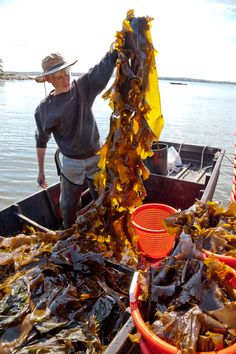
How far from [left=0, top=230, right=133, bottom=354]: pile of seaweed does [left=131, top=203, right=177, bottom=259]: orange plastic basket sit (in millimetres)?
667

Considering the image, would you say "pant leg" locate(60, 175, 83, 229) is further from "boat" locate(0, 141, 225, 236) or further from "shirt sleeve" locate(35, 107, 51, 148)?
"shirt sleeve" locate(35, 107, 51, 148)

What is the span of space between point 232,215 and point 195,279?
1082mm

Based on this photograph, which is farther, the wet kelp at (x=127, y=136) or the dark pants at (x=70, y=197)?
the dark pants at (x=70, y=197)

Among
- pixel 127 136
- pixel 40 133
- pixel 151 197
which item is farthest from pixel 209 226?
pixel 151 197

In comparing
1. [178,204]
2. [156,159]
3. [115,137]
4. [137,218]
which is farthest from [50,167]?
[115,137]

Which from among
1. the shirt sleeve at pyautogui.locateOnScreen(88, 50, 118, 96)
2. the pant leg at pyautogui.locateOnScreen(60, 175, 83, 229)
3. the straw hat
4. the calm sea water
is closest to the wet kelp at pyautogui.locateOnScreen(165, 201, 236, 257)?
the shirt sleeve at pyautogui.locateOnScreen(88, 50, 118, 96)

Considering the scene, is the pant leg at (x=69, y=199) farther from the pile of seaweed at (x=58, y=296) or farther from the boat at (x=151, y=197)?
the pile of seaweed at (x=58, y=296)

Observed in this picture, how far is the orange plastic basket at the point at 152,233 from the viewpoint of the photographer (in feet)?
10.6

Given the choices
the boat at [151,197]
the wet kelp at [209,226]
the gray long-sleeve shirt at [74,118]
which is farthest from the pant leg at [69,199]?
the wet kelp at [209,226]

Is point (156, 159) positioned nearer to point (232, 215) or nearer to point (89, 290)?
point (232, 215)

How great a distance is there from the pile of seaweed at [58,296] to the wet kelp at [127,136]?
337 mm

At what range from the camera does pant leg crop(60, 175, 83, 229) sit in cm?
392

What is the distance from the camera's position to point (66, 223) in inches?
A: 163

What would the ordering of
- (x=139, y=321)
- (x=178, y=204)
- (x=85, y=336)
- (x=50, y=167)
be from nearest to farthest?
(x=139, y=321)
(x=85, y=336)
(x=178, y=204)
(x=50, y=167)
